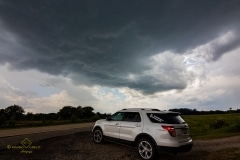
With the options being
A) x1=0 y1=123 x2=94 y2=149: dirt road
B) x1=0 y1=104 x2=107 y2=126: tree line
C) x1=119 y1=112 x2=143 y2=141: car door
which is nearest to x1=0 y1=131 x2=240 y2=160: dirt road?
x1=119 y1=112 x2=143 y2=141: car door

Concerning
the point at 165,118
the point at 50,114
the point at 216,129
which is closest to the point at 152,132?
the point at 165,118

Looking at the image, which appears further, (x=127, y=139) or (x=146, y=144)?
(x=127, y=139)

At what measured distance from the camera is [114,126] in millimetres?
11008

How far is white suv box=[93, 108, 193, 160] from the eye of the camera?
8641mm

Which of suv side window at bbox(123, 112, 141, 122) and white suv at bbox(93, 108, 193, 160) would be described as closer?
white suv at bbox(93, 108, 193, 160)

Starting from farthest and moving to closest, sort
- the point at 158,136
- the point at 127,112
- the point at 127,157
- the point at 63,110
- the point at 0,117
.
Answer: the point at 63,110 < the point at 0,117 < the point at 127,112 < the point at 127,157 < the point at 158,136

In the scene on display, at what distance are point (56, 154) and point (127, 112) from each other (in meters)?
3.50

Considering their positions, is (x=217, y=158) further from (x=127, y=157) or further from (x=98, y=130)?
(x=98, y=130)

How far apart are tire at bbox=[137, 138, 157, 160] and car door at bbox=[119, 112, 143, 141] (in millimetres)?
453

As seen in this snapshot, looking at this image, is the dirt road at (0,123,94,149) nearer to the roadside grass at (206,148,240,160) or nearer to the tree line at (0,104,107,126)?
the roadside grass at (206,148,240,160)

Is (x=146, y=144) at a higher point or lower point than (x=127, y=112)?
lower

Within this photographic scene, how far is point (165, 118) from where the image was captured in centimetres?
905

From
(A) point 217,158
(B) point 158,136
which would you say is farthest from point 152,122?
(A) point 217,158

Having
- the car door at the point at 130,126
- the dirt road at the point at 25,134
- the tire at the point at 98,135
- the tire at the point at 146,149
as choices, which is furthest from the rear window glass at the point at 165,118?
the dirt road at the point at 25,134
